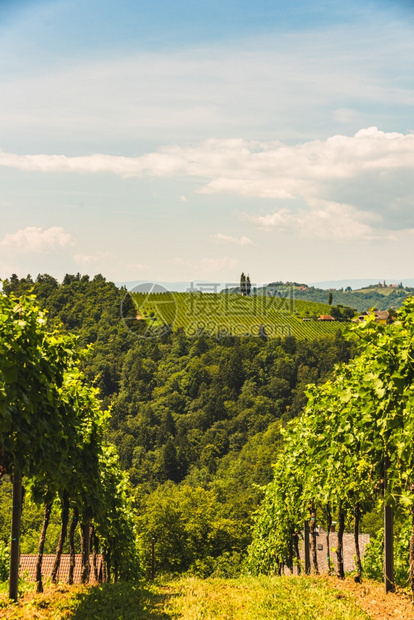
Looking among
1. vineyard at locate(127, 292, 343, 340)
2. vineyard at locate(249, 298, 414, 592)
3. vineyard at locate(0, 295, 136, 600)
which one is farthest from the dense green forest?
vineyard at locate(0, 295, 136, 600)

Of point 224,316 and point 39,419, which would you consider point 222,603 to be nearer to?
point 39,419

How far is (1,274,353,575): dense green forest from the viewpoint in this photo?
64.4m

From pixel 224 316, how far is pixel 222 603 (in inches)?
6550

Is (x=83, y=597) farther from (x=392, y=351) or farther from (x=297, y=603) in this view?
(x=392, y=351)

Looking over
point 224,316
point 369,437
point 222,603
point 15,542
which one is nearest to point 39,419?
point 15,542

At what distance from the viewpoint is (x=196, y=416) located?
123 meters

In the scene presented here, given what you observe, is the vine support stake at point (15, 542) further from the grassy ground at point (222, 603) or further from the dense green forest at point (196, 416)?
the dense green forest at point (196, 416)

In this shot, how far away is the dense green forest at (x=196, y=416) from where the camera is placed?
64.4m

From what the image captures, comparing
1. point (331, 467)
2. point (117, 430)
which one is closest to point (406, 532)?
point (331, 467)

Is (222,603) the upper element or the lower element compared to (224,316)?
lower

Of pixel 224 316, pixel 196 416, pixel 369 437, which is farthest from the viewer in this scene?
Result: pixel 224 316

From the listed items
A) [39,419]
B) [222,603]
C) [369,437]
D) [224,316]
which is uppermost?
[224,316]

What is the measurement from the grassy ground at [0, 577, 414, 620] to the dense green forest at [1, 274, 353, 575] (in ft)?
166

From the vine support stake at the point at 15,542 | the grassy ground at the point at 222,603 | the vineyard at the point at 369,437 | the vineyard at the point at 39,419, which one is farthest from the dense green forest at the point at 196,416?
the vine support stake at the point at 15,542
